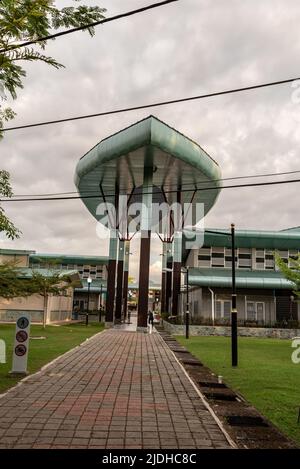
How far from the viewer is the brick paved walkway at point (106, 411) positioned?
607 cm

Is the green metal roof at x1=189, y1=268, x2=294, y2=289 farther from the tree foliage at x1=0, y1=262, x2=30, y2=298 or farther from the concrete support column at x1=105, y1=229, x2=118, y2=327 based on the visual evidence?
the tree foliage at x1=0, y1=262, x2=30, y2=298

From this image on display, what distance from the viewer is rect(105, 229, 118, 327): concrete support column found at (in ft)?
116

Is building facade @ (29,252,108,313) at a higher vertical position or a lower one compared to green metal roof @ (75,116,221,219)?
lower

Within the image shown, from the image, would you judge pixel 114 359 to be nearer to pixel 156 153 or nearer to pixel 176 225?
pixel 156 153

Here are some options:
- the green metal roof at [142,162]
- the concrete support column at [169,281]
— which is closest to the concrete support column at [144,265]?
the green metal roof at [142,162]

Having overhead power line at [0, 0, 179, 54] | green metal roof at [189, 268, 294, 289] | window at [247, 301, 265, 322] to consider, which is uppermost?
overhead power line at [0, 0, 179, 54]

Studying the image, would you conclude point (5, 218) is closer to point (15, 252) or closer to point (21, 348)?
point (21, 348)

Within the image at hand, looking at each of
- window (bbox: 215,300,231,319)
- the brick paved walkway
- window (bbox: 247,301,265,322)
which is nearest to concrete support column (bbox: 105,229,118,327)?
window (bbox: 215,300,231,319)

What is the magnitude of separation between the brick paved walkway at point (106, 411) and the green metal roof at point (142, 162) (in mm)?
18892

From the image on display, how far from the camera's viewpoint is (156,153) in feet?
102

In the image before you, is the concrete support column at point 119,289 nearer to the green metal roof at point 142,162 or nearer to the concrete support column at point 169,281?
the green metal roof at point 142,162

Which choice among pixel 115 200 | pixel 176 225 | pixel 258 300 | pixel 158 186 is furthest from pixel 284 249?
pixel 115 200

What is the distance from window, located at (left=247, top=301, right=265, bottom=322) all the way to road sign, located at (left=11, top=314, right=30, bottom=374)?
28816 mm
